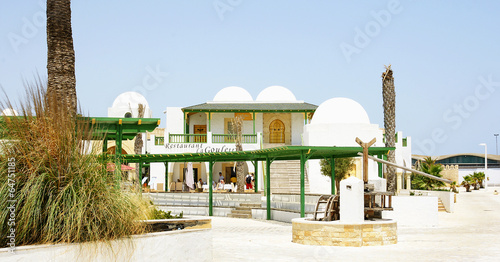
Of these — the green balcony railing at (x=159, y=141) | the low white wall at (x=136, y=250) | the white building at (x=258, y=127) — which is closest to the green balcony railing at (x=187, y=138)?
the white building at (x=258, y=127)

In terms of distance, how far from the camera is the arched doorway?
118 ft

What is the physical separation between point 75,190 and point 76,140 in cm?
72

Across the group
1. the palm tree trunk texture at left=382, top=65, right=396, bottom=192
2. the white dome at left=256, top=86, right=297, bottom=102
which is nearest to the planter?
the palm tree trunk texture at left=382, top=65, right=396, bottom=192

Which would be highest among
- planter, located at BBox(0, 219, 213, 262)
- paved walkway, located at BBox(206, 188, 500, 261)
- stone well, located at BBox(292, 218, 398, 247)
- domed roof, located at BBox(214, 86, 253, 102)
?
domed roof, located at BBox(214, 86, 253, 102)

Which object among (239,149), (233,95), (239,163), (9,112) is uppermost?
(233,95)

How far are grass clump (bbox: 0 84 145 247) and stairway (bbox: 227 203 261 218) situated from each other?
1365 centimetres

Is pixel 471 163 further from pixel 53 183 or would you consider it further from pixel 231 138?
pixel 53 183

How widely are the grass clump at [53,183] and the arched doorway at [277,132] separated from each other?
1116 inches

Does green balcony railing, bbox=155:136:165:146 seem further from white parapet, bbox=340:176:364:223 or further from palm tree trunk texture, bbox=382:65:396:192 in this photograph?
white parapet, bbox=340:176:364:223

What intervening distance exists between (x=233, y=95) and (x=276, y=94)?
119 inches

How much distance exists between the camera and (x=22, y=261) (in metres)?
6.72

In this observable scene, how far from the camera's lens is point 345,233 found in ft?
38.9

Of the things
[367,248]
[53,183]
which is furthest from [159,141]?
[53,183]

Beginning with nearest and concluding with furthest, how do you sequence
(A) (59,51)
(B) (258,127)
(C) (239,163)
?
(A) (59,51), (C) (239,163), (B) (258,127)
